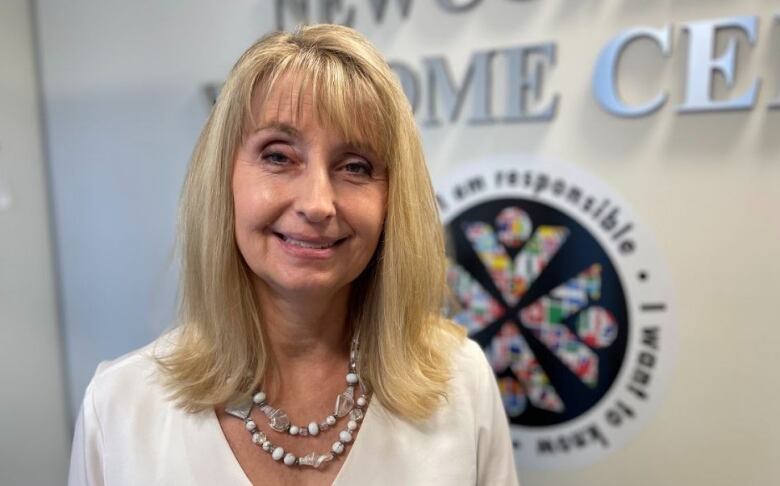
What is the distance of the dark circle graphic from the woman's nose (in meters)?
0.79

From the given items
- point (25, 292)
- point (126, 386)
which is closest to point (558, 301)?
point (126, 386)

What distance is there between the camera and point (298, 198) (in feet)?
2.59

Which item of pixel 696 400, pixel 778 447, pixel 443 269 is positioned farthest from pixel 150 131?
pixel 778 447

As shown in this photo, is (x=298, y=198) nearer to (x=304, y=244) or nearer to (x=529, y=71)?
(x=304, y=244)

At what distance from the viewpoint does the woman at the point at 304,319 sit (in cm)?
80

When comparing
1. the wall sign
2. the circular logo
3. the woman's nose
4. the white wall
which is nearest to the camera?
the woman's nose

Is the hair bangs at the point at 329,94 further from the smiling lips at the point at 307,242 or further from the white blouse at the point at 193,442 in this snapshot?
the white blouse at the point at 193,442

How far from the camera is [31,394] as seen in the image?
2041 mm

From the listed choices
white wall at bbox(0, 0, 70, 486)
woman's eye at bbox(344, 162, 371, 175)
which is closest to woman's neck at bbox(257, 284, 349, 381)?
woman's eye at bbox(344, 162, 371, 175)

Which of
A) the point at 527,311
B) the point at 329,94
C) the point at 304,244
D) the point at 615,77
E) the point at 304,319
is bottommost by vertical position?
the point at 527,311

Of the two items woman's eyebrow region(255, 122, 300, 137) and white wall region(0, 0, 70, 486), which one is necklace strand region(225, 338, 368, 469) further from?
white wall region(0, 0, 70, 486)

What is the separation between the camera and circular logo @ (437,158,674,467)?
1.34m

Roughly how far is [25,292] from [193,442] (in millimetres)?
1615

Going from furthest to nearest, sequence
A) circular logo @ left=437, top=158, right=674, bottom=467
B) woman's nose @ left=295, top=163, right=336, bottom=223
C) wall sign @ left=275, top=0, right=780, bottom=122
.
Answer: circular logo @ left=437, top=158, right=674, bottom=467 → wall sign @ left=275, top=0, right=780, bottom=122 → woman's nose @ left=295, top=163, right=336, bottom=223
